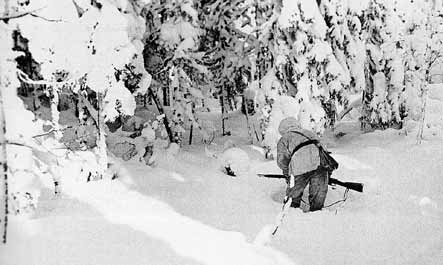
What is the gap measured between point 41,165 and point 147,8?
22.7 ft

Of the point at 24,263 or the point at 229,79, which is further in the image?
the point at 229,79

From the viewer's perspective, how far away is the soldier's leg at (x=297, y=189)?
7.07 meters

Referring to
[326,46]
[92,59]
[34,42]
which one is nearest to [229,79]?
[326,46]

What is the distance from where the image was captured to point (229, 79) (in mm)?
13047

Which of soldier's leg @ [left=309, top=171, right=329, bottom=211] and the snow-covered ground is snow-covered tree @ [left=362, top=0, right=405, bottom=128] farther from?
soldier's leg @ [left=309, top=171, right=329, bottom=211]

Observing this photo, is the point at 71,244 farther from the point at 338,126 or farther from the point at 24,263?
the point at 338,126

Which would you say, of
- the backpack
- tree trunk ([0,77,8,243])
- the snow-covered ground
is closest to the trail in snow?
the snow-covered ground

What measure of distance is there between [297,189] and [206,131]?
6.37 m

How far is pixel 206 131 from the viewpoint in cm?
1323

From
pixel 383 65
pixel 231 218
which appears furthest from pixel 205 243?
pixel 383 65

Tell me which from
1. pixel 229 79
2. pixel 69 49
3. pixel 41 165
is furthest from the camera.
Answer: pixel 229 79

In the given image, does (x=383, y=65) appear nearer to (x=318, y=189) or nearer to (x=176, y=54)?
(x=176, y=54)

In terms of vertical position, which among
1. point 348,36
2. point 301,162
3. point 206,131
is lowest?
point 206,131

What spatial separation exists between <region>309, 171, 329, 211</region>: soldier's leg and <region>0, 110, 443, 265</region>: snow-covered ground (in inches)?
11.3
